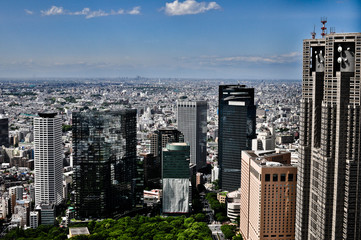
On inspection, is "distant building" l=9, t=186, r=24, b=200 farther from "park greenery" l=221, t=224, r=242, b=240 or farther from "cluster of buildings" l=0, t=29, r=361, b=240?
"park greenery" l=221, t=224, r=242, b=240

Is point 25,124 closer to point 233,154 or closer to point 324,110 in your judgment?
point 233,154

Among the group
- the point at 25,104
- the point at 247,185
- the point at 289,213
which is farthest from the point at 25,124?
the point at 289,213

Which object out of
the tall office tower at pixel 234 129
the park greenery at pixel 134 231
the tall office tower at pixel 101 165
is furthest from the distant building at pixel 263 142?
the park greenery at pixel 134 231

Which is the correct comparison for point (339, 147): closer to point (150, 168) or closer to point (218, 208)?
point (218, 208)

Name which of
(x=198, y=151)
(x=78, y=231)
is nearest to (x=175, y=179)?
(x=78, y=231)

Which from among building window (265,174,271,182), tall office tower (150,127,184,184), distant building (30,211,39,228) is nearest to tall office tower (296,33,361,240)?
building window (265,174,271,182)
